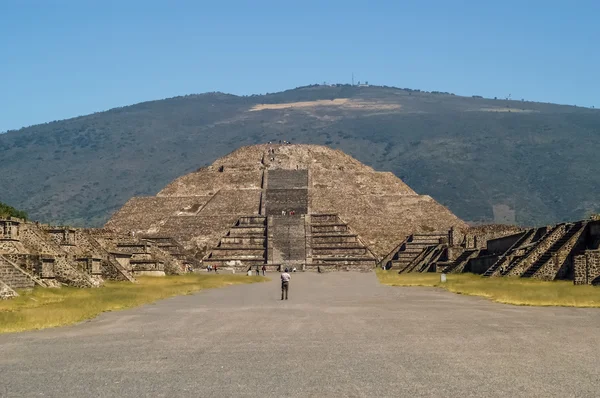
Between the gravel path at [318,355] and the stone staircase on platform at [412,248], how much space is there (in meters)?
53.8

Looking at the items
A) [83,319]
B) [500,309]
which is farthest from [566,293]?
[83,319]

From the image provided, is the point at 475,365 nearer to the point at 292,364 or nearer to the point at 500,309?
the point at 292,364

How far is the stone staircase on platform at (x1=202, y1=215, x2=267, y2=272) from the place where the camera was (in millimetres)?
85625

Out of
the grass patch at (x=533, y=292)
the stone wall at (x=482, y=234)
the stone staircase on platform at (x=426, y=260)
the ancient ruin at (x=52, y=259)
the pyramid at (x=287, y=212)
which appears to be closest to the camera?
the grass patch at (x=533, y=292)

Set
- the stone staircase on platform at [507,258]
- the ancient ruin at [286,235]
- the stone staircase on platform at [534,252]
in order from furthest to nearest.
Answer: the stone staircase on platform at [507,258]
the stone staircase on platform at [534,252]
the ancient ruin at [286,235]

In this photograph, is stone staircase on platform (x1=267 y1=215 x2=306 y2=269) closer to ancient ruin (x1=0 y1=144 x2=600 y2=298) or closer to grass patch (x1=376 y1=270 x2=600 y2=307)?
ancient ruin (x1=0 y1=144 x2=600 y2=298)

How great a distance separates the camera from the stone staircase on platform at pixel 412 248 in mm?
82688

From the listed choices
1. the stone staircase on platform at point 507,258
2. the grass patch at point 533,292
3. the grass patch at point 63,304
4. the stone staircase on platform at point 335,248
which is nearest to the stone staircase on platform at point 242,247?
the stone staircase on platform at point 335,248

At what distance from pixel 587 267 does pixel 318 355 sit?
22.2 metres

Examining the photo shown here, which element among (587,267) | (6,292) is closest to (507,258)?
(587,267)

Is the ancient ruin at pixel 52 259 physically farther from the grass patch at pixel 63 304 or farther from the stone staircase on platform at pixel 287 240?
the stone staircase on platform at pixel 287 240

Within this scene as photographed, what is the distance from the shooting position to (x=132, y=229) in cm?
9919

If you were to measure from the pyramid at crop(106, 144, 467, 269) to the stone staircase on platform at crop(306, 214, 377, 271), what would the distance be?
0.28ft

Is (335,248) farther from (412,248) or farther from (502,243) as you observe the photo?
(502,243)
